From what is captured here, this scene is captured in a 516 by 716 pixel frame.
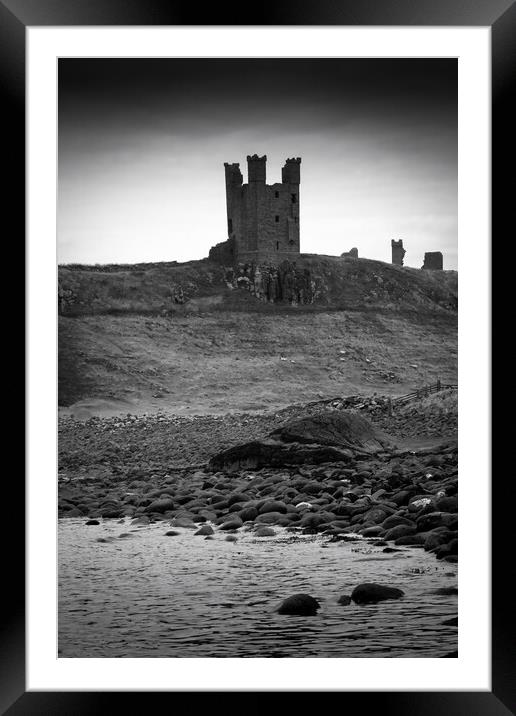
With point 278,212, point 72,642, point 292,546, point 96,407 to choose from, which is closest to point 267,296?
point 278,212

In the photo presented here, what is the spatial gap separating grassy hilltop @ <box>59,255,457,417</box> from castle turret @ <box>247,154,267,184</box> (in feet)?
6.77

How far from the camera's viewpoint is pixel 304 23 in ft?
9.97

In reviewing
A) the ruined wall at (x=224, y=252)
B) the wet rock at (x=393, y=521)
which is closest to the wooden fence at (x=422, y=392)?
the ruined wall at (x=224, y=252)

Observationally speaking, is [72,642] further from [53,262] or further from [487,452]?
[487,452]

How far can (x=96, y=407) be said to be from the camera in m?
9.70

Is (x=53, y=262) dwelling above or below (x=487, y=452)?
above

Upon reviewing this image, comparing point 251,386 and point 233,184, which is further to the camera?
point 251,386

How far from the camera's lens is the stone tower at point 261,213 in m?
9.19

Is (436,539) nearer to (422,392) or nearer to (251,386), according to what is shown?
(422,392)

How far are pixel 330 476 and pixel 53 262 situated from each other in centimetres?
429

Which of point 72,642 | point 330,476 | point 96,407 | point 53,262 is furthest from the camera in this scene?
point 96,407

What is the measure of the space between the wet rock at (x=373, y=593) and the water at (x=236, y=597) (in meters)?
0.05

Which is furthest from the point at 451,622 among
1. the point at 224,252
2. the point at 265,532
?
the point at 224,252

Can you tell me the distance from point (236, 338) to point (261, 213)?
3053 millimetres
